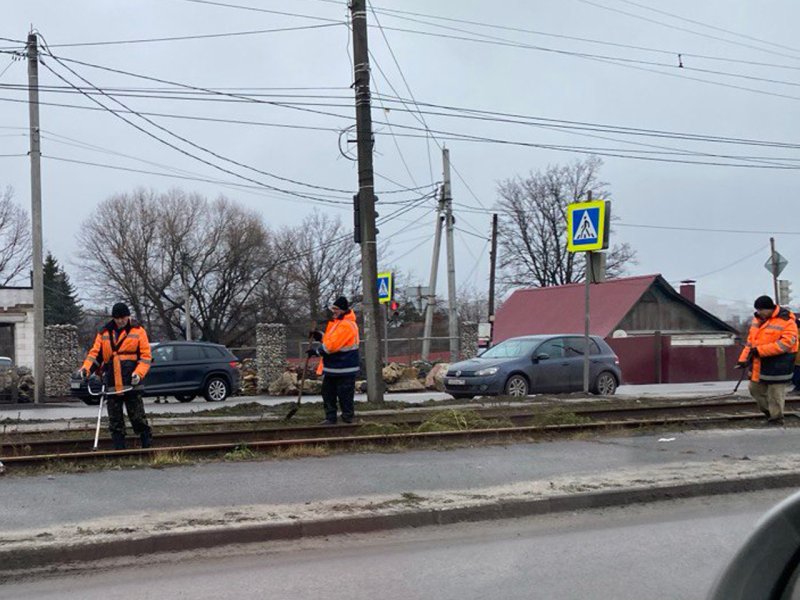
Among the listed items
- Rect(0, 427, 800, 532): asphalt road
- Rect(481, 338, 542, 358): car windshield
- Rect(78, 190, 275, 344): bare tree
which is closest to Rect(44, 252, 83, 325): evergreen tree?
Rect(78, 190, 275, 344): bare tree

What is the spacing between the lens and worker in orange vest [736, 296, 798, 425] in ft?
37.5

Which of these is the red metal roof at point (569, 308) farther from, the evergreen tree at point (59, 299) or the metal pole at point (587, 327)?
the evergreen tree at point (59, 299)

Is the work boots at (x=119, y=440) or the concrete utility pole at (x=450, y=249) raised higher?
the concrete utility pole at (x=450, y=249)

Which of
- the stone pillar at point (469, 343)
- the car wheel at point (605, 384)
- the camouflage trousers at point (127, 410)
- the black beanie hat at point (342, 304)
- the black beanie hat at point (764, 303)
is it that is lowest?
the car wheel at point (605, 384)

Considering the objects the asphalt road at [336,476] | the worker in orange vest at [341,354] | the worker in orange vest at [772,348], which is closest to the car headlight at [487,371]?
the worker in orange vest at [341,354]

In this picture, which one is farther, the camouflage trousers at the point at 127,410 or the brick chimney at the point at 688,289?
the brick chimney at the point at 688,289

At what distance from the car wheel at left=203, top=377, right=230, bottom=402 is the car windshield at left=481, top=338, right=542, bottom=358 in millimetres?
6976

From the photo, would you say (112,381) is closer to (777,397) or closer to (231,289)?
(777,397)

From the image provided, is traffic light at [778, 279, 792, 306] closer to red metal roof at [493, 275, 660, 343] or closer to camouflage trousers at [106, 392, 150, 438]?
red metal roof at [493, 275, 660, 343]

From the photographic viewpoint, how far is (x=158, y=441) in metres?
11.0

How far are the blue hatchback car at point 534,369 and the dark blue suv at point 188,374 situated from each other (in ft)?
20.4

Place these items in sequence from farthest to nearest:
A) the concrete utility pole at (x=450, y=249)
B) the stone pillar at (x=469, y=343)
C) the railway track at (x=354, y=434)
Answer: the stone pillar at (x=469, y=343) → the concrete utility pole at (x=450, y=249) → the railway track at (x=354, y=434)

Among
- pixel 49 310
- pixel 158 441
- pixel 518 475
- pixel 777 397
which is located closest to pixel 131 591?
pixel 518 475

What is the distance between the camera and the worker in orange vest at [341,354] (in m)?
11.5
